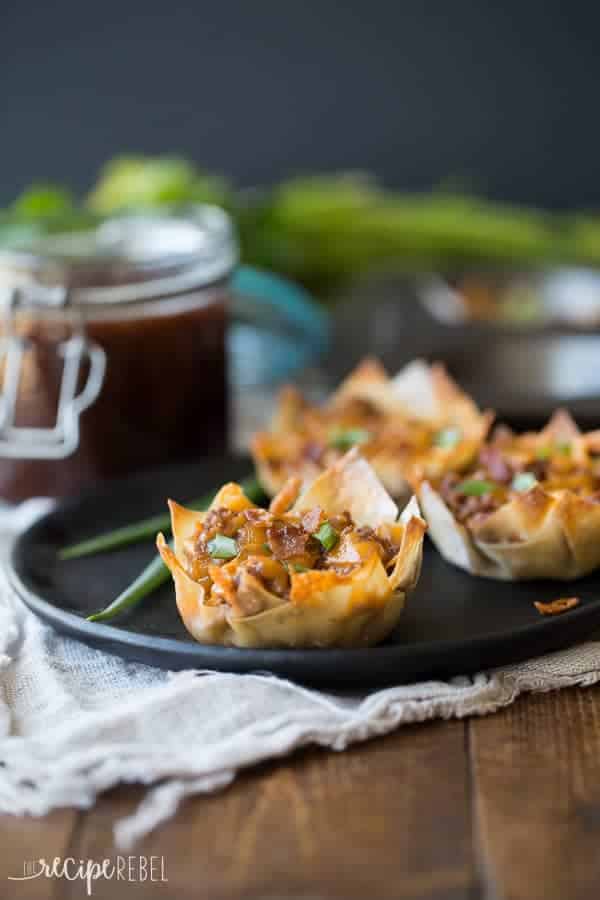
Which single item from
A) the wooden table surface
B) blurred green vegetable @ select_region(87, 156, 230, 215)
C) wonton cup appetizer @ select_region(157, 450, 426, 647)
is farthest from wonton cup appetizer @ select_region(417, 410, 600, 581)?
blurred green vegetable @ select_region(87, 156, 230, 215)

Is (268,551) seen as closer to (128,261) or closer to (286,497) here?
(286,497)

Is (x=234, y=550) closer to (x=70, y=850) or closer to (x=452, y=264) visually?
(x=70, y=850)

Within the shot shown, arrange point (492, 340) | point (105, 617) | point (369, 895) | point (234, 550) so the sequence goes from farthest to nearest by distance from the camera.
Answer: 1. point (492, 340)
2. point (105, 617)
3. point (234, 550)
4. point (369, 895)

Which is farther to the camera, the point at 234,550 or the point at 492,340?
the point at 492,340

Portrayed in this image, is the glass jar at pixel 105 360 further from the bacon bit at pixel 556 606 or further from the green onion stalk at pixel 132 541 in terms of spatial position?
the bacon bit at pixel 556 606

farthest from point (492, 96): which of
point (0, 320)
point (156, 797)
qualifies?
point (156, 797)

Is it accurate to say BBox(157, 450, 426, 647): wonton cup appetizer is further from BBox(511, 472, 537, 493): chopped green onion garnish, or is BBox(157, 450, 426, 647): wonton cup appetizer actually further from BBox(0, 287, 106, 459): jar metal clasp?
BBox(0, 287, 106, 459): jar metal clasp
